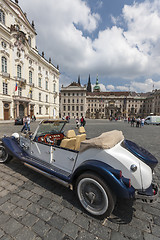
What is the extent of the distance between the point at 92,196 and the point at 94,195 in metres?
0.04

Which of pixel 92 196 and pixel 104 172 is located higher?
pixel 104 172

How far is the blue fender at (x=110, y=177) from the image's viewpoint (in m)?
Result: 1.53

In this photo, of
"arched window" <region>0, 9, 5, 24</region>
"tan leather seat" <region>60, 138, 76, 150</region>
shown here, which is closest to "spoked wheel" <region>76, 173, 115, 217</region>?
"tan leather seat" <region>60, 138, 76, 150</region>

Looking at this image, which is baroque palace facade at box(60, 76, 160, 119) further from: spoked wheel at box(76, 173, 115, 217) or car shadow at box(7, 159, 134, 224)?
spoked wheel at box(76, 173, 115, 217)

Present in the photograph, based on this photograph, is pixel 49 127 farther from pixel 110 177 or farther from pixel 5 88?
pixel 5 88

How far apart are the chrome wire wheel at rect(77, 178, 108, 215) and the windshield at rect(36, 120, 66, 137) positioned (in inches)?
68.5

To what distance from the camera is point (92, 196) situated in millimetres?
1804

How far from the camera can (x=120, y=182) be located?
5.10ft

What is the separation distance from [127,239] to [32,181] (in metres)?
2.22

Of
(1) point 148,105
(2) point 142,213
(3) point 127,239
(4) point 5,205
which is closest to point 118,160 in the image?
(3) point 127,239

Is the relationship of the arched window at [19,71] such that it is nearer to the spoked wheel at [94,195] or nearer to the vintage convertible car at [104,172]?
the vintage convertible car at [104,172]

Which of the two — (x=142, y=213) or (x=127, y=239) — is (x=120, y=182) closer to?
(x=127, y=239)

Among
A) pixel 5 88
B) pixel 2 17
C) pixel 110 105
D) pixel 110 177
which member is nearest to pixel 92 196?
pixel 110 177

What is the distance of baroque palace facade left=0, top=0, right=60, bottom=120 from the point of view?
19750 millimetres
